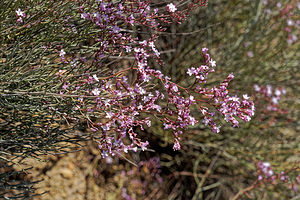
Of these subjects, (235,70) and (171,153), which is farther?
(171,153)

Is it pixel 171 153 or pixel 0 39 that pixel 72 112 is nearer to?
pixel 0 39

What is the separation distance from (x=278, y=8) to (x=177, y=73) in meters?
2.21

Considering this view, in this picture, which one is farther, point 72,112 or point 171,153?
point 171,153

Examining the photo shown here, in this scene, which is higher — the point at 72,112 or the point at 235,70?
the point at 235,70

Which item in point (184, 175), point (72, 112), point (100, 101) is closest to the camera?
point (100, 101)

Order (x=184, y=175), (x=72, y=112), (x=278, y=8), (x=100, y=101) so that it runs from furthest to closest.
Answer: (x=278, y=8)
(x=184, y=175)
(x=72, y=112)
(x=100, y=101)

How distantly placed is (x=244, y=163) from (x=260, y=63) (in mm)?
1379

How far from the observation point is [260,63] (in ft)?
11.5

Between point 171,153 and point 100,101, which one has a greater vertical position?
point 100,101

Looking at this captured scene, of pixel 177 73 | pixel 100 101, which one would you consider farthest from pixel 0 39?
pixel 177 73

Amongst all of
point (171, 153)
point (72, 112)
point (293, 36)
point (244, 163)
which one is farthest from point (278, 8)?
A: point (72, 112)

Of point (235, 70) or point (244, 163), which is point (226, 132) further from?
point (235, 70)

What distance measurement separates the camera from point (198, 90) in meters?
1.33

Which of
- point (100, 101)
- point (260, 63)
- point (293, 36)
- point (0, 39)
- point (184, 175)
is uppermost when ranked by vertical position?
point (293, 36)
